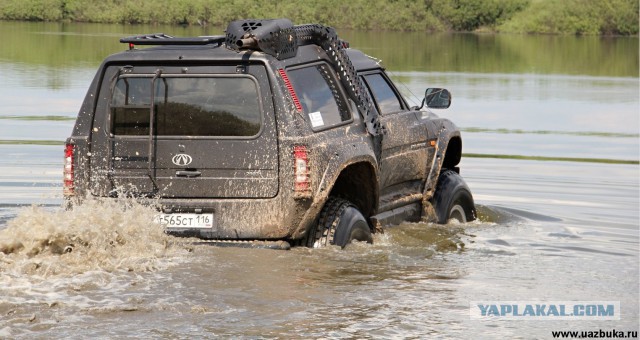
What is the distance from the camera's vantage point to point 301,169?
9.27 metres

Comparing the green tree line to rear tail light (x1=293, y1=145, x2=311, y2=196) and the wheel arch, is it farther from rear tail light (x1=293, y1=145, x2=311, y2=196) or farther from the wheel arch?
rear tail light (x1=293, y1=145, x2=311, y2=196)

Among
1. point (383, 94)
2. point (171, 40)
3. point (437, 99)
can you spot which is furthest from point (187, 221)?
point (437, 99)

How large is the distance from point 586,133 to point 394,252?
43.9ft

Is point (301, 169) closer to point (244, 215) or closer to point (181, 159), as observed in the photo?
A: point (244, 215)

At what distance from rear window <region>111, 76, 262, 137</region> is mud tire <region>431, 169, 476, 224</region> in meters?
3.12

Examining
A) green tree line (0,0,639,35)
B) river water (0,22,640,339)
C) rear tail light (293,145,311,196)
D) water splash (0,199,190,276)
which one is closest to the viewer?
river water (0,22,640,339)

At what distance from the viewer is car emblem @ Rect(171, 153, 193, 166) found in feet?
30.6

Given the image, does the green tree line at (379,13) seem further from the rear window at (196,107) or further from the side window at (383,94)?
the rear window at (196,107)

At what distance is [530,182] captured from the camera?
1631cm

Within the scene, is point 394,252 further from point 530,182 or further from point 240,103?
point 530,182

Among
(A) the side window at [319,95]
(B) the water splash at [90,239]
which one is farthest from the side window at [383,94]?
(B) the water splash at [90,239]

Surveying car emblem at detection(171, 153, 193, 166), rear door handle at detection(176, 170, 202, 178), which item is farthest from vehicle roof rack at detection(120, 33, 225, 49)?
rear door handle at detection(176, 170, 202, 178)

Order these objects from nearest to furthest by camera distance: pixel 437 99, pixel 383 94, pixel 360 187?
pixel 360 187, pixel 383 94, pixel 437 99

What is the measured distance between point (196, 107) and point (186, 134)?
21cm
